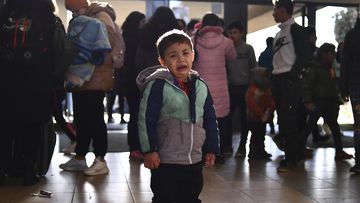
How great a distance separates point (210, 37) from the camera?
5.49m

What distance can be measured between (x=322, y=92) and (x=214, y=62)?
1538mm

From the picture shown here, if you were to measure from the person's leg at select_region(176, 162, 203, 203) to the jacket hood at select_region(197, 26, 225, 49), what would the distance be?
2.90 meters

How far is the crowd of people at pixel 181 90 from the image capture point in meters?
2.67

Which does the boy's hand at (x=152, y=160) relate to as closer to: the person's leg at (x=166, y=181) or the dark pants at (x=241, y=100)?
the person's leg at (x=166, y=181)

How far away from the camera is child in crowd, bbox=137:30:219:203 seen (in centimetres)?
262

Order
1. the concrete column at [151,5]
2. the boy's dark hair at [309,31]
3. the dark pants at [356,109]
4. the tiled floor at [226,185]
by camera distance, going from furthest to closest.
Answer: the concrete column at [151,5], the boy's dark hair at [309,31], the dark pants at [356,109], the tiled floor at [226,185]

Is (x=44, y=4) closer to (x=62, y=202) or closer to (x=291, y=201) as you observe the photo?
(x=62, y=202)

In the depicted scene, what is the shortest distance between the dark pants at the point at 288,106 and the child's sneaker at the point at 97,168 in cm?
Answer: 180

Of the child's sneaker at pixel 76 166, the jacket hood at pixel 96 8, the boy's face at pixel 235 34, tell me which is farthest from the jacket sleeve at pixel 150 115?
the boy's face at pixel 235 34

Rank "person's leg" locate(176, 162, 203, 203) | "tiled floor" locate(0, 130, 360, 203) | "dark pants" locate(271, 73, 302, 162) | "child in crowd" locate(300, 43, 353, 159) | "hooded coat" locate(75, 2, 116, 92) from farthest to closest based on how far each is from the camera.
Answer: "child in crowd" locate(300, 43, 353, 159) < "dark pants" locate(271, 73, 302, 162) < "hooded coat" locate(75, 2, 116, 92) < "tiled floor" locate(0, 130, 360, 203) < "person's leg" locate(176, 162, 203, 203)

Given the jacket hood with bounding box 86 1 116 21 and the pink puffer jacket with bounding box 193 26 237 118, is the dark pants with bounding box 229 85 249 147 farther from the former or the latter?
the jacket hood with bounding box 86 1 116 21

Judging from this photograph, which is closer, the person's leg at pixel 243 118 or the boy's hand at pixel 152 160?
the boy's hand at pixel 152 160

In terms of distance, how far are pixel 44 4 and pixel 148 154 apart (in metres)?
→ 2.16

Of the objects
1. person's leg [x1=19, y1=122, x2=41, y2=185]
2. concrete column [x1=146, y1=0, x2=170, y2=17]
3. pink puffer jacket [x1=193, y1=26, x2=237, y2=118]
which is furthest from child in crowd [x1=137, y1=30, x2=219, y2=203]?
concrete column [x1=146, y1=0, x2=170, y2=17]
